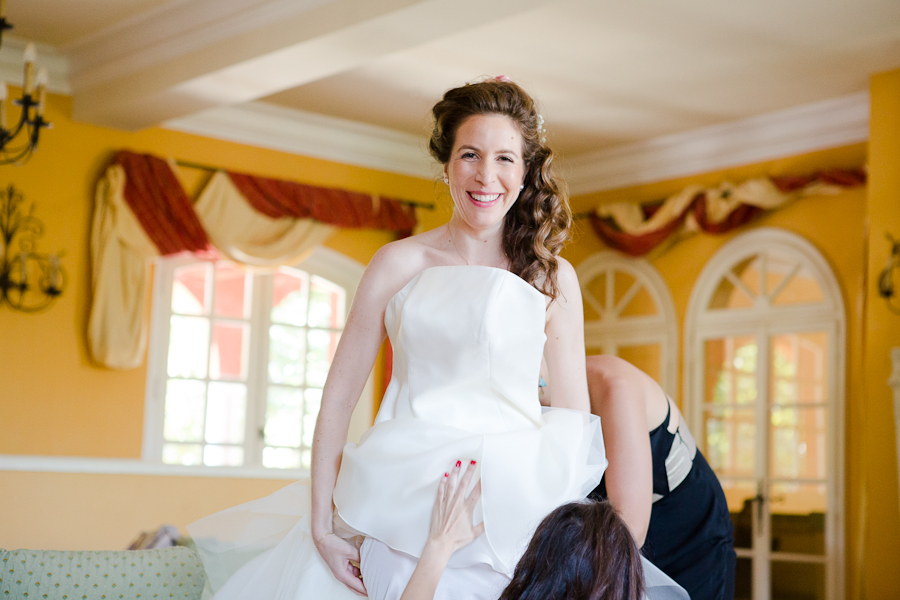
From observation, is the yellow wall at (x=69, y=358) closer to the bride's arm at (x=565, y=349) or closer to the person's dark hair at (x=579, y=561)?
the bride's arm at (x=565, y=349)

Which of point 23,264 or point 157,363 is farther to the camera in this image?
point 157,363

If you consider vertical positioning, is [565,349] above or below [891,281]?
below

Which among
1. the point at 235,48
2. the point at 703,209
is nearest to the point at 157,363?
the point at 235,48

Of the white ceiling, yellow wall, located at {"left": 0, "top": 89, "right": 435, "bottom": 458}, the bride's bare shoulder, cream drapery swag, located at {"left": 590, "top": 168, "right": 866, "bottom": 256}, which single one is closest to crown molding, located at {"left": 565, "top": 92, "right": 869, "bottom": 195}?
the white ceiling

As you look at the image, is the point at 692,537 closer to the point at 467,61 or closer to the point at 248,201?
the point at 467,61

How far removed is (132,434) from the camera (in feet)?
20.6

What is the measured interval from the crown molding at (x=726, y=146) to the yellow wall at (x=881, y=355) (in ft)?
1.57

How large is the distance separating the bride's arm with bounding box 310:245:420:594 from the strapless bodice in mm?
105

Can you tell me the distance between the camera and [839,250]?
6.29 meters

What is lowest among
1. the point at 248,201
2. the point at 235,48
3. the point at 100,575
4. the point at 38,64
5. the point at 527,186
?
the point at 100,575

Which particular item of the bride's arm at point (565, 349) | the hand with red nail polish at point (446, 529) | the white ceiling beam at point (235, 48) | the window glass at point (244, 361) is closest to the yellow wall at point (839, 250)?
the window glass at point (244, 361)

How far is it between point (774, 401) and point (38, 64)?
5.32m

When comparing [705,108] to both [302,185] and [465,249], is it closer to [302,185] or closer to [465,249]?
[302,185]

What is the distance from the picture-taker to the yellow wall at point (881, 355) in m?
5.32
